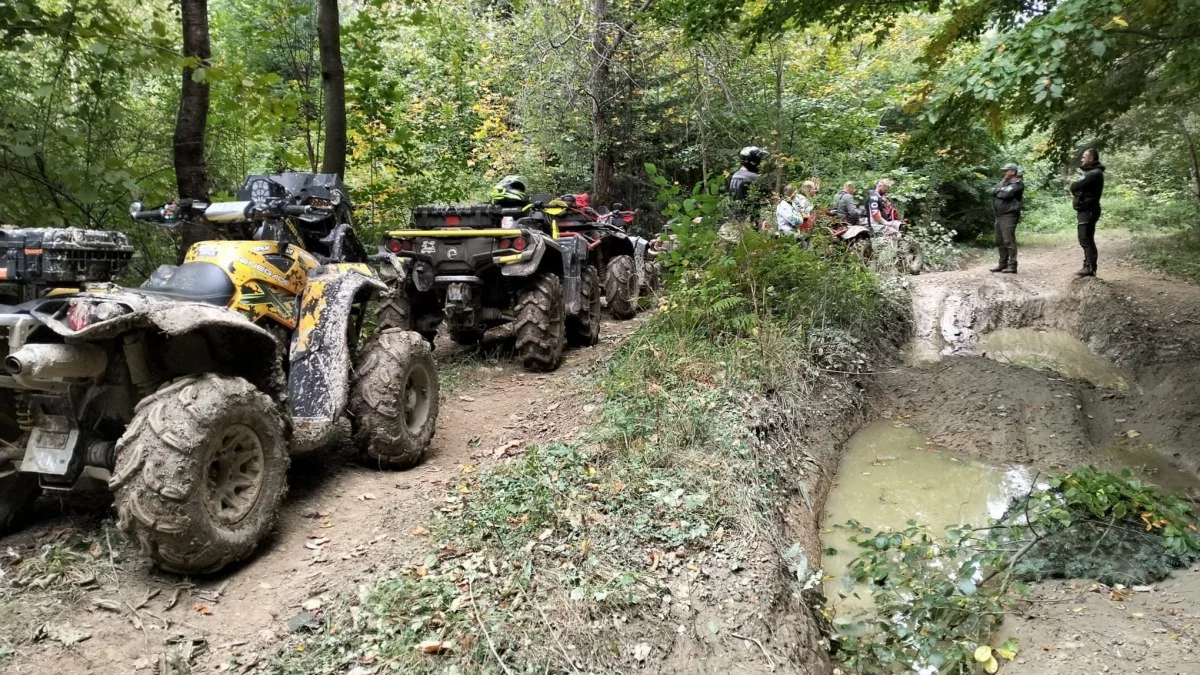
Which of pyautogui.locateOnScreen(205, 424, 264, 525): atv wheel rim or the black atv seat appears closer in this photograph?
pyautogui.locateOnScreen(205, 424, 264, 525): atv wheel rim

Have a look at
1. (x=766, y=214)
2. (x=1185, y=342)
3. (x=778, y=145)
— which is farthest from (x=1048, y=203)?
(x=766, y=214)

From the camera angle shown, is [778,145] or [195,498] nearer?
[195,498]

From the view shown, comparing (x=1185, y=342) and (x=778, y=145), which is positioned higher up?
(x=778, y=145)

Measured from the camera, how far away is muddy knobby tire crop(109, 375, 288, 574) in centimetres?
274

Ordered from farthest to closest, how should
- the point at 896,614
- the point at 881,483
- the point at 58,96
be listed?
the point at 58,96
the point at 881,483
the point at 896,614

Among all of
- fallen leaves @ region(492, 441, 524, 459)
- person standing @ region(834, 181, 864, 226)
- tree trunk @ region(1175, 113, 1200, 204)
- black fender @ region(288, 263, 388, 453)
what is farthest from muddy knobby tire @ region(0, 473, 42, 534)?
tree trunk @ region(1175, 113, 1200, 204)

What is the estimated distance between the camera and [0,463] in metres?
3.27

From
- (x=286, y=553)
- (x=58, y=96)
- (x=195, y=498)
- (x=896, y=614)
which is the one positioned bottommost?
(x=896, y=614)

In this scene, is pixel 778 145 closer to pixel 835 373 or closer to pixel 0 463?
pixel 835 373

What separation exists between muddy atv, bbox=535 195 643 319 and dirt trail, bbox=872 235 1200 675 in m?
3.70

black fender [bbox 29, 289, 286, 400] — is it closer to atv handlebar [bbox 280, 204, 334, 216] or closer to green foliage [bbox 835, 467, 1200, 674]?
atv handlebar [bbox 280, 204, 334, 216]

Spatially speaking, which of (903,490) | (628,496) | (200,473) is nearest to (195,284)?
(200,473)

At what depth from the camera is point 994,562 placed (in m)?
3.75

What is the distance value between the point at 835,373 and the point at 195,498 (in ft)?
17.1
